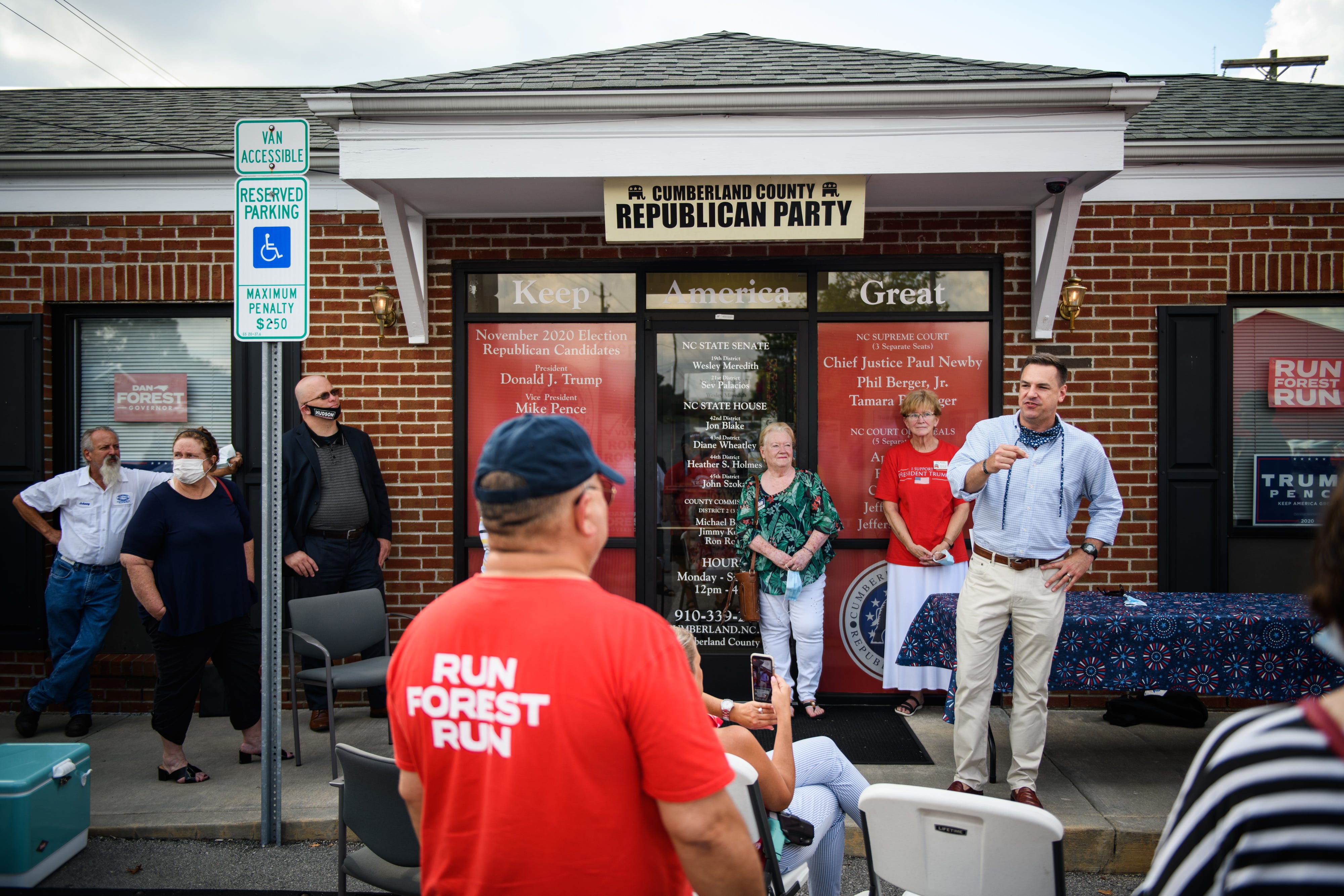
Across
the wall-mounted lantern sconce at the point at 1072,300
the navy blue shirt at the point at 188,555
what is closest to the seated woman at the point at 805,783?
the navy blue shirt at the point at 188,555

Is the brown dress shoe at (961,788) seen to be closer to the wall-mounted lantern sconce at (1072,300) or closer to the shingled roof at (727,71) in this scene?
the wall-mounted lantern sconce at (1072,300)

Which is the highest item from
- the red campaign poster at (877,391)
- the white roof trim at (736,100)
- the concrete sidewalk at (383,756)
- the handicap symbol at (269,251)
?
the white roof trim at (736,100)

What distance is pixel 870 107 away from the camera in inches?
182

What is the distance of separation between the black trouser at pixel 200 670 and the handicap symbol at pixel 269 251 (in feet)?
6.66

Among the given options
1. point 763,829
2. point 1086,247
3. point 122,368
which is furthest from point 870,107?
point 122,368

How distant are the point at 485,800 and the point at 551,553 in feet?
1.38

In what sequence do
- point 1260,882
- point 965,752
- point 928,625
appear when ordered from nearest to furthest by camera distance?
point 1260,882 < point 965,752 < point 928,625

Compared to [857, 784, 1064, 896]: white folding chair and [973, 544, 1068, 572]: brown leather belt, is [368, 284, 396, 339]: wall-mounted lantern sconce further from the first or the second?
[857, 784, 1064, 896]: white folding chair

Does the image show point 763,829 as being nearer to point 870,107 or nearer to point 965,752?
point 965,752

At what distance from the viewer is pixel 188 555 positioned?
433cm

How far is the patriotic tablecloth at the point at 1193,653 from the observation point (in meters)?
3.82

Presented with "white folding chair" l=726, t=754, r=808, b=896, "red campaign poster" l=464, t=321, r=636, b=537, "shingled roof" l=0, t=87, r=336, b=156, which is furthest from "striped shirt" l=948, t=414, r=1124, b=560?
"shingled roof" l=0, t=87, r=336, b=156

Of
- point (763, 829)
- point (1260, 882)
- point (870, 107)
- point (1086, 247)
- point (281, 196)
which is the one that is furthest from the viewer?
point (1086, 247)

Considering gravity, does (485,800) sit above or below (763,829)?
above
